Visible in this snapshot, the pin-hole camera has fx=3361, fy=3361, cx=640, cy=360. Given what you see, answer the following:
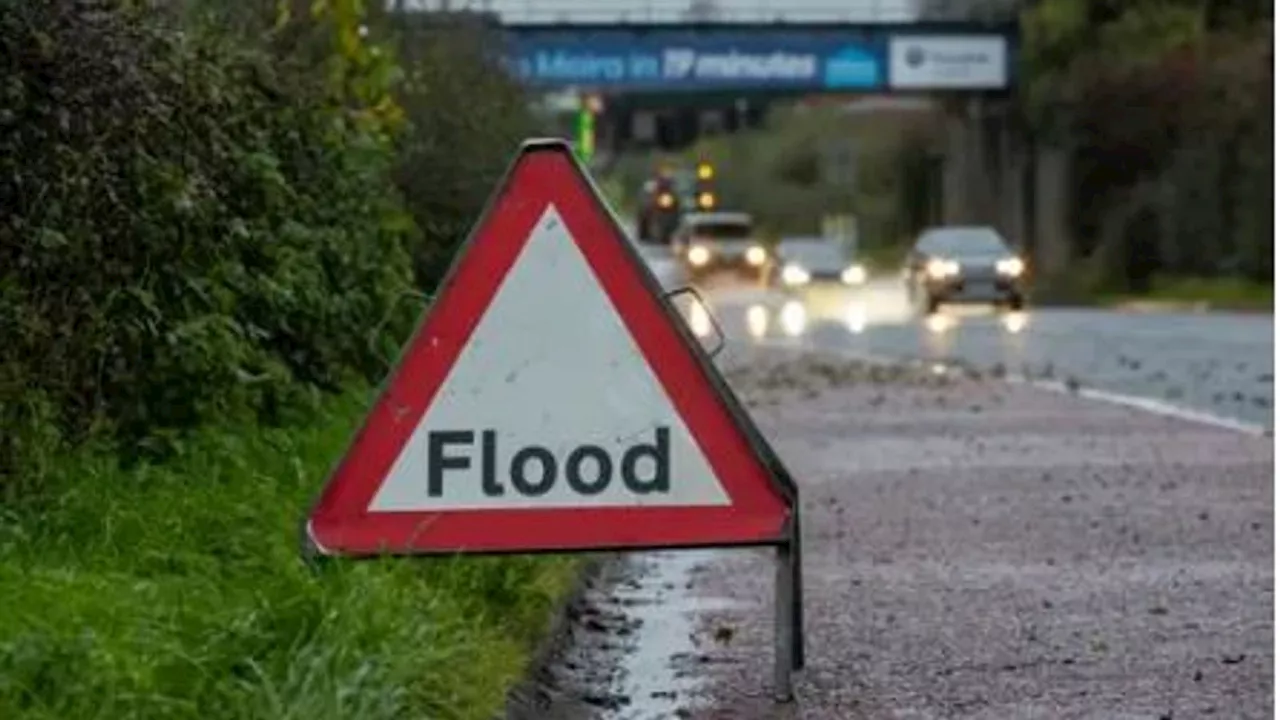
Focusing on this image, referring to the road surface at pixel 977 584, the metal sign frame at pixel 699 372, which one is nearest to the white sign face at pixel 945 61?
the road surface at pixel 977 584

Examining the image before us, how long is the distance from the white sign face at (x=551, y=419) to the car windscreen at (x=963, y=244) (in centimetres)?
4492

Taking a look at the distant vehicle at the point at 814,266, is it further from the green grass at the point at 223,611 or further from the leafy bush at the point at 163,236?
the green grass at the point at 223,611

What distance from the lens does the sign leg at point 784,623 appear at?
25.8 ft

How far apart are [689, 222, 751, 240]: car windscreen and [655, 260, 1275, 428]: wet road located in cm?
1766

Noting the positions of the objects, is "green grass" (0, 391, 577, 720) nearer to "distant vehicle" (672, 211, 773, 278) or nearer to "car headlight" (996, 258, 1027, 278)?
"car headlight" (996, 258, 1027, 278)

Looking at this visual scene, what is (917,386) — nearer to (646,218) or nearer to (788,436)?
(788,436)

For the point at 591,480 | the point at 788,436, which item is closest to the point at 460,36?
the point at 788,436

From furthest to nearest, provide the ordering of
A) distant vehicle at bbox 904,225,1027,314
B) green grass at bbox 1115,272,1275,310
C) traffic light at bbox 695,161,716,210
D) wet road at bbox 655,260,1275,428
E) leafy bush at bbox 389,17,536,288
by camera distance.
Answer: traffic light at bbox 695,161,716,210
green grass at bbox 1115,272,1275,310
distant vehicle at bbox 904,225,1027,314
wet road at bbox 655,260,1275,428
leafy bush at bbox 389,17,536,288

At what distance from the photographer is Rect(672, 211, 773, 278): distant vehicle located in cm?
7462

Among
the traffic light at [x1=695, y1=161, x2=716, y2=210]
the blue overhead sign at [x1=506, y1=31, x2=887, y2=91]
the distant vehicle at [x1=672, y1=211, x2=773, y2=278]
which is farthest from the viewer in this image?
the traffic light at [x1=695, y1=161, x2=716, y2=210]

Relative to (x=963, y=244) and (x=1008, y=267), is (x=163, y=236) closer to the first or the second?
(x=1008, y=267)

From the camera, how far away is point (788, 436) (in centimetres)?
1889

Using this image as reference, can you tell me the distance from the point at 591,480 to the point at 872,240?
87406mm

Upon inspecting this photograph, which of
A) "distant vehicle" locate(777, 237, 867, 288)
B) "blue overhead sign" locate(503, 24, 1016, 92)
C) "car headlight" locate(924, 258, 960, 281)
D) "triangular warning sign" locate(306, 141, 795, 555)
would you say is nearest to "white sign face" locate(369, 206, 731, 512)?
"triangular warning sign" locate(306, 141, 795, 555)
